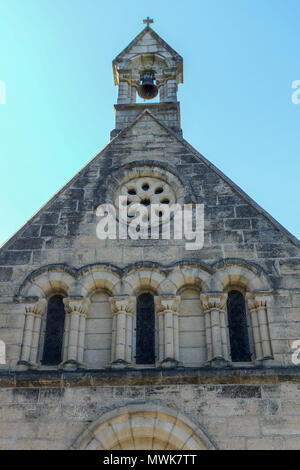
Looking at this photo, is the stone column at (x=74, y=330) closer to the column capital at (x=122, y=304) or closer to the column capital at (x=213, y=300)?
the column capital at (x=122, y=304)

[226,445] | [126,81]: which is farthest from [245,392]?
[126,81]

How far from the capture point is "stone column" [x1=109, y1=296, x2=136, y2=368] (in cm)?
1005

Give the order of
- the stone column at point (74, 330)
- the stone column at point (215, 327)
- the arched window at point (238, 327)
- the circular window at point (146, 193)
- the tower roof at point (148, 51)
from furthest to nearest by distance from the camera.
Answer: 1. the tower roof at point (148, 51)
2. the circular window at point (146, 193)
3. the arched window at point (238, 327)
4. the stone column at point (74, 330)
5. the stone column at point (215, 327)

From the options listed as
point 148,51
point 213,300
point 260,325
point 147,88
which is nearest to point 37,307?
point 213,300

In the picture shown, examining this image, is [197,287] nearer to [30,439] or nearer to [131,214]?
[131,214]

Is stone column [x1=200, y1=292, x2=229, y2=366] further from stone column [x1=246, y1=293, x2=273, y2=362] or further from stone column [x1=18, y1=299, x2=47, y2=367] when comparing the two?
stone column [x1=18, y1=299, x2=47, y2=367]

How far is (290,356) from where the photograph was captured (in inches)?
386

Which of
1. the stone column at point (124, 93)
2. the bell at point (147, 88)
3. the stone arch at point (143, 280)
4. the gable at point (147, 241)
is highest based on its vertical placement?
the bell at point (147, 88)

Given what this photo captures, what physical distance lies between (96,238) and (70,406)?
362 cm

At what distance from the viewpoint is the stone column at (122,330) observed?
10047mm

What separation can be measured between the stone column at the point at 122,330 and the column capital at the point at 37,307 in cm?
133

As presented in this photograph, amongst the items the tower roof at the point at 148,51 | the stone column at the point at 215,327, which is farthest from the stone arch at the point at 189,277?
the tower roof at the point at 148,51

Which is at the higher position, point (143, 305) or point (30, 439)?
point (143, 305)
